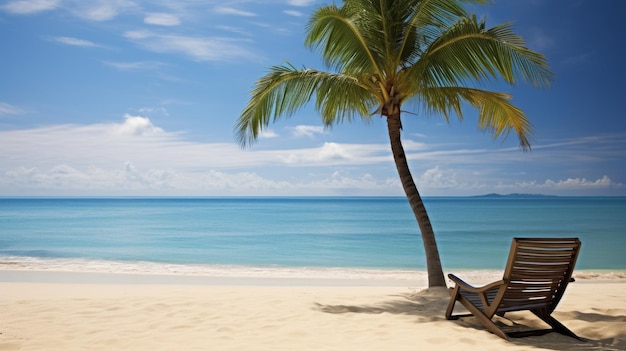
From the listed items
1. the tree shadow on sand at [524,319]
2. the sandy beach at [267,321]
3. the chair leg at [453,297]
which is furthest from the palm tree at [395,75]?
the chair leg at [453,297]

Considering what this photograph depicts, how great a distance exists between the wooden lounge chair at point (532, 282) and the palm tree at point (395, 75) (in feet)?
8.60

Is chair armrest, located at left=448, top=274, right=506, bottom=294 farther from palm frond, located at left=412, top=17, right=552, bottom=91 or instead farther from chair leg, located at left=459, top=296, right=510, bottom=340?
palm frond, located at left=412, top=17, right=552, bottom=91

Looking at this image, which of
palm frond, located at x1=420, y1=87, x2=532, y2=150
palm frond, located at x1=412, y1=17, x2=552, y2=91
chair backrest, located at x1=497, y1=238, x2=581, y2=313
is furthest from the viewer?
palm frond, located at x1=420, y1=87, x2=532, y2=150

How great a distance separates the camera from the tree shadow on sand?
4.84 meters

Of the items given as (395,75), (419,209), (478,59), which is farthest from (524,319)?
(395,75)

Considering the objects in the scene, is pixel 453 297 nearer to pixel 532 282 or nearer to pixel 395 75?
pixel 532 282

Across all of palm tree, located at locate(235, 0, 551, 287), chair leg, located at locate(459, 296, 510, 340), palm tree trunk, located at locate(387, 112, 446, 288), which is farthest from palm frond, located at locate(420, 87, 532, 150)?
chair leg, located at locate(459, 296, 510, 340)

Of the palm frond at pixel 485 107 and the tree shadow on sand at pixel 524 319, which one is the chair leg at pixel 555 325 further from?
the palm frond at pixel 485 107

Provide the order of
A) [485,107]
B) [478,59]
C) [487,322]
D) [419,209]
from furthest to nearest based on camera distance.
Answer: [485,107], [419,209], [478,59], [487,322]

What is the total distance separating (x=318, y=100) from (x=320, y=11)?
52.6 inches

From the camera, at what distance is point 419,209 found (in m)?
7.79

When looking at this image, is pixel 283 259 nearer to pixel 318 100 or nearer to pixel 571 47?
pixel 318 100

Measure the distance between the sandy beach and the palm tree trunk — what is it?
15.3 inches

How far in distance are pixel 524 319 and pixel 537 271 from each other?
1244 millimetres
